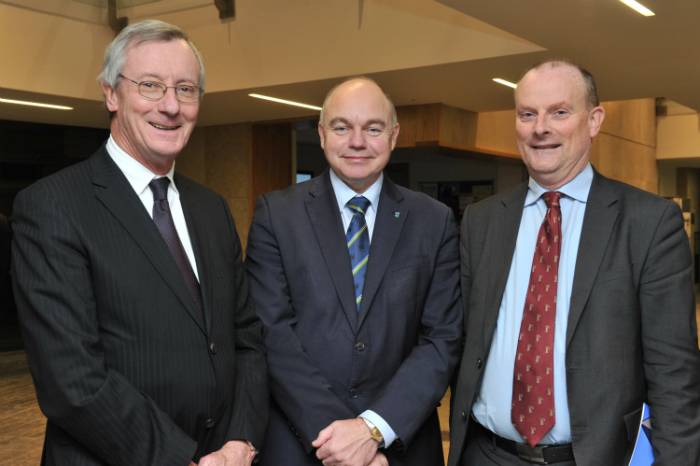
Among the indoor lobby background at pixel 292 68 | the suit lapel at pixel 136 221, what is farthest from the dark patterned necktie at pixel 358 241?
the indoor lobby background at pixel 292 68

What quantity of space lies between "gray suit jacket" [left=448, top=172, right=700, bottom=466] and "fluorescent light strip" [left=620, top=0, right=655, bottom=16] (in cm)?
302

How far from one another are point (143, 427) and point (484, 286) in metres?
1.22

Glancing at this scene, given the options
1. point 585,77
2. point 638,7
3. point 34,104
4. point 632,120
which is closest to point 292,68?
point 34,104

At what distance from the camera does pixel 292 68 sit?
7.09 metres

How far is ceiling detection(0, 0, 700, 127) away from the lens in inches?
213

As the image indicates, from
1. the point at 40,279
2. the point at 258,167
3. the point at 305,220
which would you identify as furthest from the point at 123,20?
the point at 40,279

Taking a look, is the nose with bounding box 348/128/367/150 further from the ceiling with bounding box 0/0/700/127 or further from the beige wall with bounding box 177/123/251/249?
the beige wall with bounding box 177/123/251/249

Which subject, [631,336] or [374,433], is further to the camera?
[374,433]

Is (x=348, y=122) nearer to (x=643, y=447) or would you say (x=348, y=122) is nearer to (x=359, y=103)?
(x=359, y=103)

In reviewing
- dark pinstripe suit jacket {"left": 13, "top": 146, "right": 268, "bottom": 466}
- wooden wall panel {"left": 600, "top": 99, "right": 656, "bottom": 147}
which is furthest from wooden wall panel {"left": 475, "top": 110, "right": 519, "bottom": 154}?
dark pinstripe suit jacket {"left": 13, "top": 146, "right": 268, "bottom": 466}

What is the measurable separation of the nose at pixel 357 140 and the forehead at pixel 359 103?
0.05m

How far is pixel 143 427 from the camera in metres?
1.58

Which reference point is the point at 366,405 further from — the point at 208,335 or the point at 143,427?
the point at 143,427

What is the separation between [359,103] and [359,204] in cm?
38
